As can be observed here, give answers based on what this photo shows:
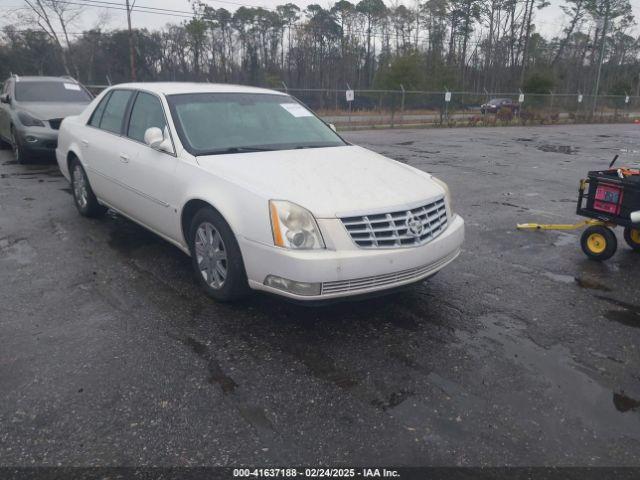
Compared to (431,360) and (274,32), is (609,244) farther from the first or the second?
(274,32)

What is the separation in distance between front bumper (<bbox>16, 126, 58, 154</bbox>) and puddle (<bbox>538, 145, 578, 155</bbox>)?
43.1 feet

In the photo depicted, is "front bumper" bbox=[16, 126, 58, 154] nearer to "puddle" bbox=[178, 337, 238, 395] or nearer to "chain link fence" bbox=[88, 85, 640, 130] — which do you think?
"puddle" bbox=[178, 337, 238, 395]

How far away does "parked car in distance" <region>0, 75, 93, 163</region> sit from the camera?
9.45m

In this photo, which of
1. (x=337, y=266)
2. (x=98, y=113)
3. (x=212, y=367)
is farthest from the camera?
(x=98, y=113)

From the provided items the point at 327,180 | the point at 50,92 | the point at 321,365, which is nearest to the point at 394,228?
the point at 327,180

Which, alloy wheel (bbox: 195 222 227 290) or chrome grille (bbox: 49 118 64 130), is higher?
chrome grille (bbox: 49 118 64 130)

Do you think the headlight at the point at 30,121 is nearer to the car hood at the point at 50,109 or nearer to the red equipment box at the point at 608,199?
the car hood at the point at 50,109

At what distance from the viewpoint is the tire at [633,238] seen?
5438 mm

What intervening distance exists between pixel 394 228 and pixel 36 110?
29.0 feet

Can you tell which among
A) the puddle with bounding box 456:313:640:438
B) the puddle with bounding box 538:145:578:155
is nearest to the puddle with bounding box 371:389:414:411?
the puddle with bounding box 456:313:640:438

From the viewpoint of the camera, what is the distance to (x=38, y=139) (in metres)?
9.39

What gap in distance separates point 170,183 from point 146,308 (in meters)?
1.01

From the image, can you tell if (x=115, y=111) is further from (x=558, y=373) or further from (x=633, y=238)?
(x=633, y=238)

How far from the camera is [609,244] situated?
5.09m
